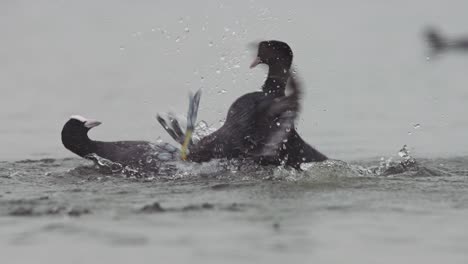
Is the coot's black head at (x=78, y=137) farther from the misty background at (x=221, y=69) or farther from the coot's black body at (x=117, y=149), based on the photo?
the misty background at (x=221, y=69)

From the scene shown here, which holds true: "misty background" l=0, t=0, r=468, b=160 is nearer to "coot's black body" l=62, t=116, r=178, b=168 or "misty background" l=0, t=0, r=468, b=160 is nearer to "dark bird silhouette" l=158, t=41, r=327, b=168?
"coot's black body" l=62, t=116, r=178, b=168

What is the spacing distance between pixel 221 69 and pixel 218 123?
4.23 ft

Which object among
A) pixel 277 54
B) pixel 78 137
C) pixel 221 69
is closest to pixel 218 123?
pixel 221 69

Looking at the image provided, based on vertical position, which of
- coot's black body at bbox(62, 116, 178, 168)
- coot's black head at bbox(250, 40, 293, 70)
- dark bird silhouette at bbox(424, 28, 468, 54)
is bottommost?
coot's black body at bbox(62, 116, 178, 168)

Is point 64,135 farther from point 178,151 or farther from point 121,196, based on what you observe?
point 121,196

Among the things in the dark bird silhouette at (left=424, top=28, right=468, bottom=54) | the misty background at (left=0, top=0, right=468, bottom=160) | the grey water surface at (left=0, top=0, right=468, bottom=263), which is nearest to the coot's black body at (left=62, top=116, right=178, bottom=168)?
the grey water surface at (left=0, top=0, right=468, bottom=263)

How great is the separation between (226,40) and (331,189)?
7.44m

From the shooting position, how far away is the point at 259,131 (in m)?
8.61

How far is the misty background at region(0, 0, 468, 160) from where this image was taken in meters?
11.3

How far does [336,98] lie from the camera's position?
12.5 metres

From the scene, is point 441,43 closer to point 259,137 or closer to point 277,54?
point 259,137

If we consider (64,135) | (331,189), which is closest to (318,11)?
(64,135)

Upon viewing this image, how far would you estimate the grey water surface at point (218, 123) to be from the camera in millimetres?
5930

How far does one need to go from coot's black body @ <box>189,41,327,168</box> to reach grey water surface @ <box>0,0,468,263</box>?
0.16 meters
